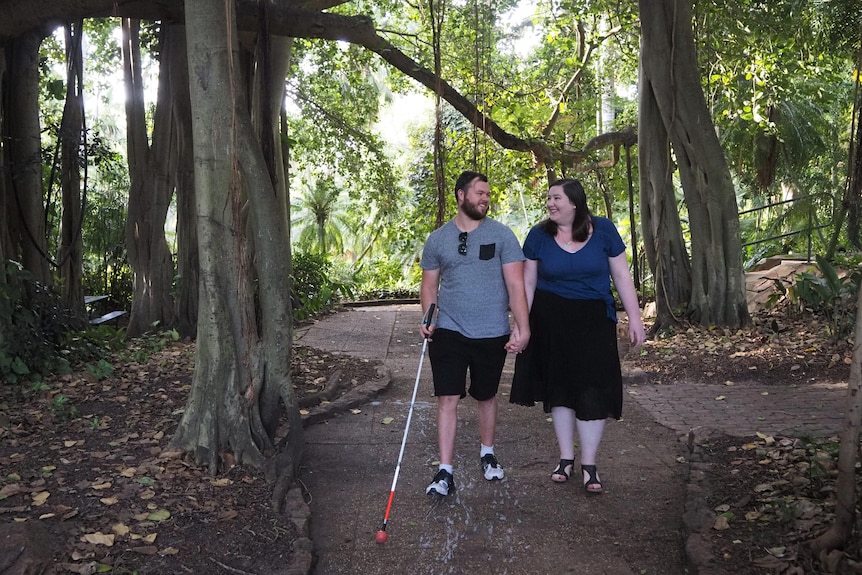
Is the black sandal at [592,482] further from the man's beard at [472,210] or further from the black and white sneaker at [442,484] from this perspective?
the man's beard at [472,210]

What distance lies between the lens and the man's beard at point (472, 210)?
4.77m

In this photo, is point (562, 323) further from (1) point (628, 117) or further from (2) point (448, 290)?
(1) point (628, 117)

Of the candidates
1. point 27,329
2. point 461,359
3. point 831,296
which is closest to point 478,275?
point 461,359

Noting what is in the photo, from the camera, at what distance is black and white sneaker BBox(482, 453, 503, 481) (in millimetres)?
5246

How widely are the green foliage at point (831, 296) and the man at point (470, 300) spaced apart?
5082 millimetres

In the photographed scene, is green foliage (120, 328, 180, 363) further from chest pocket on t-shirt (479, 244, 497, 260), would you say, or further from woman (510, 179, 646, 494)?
woman (510, 179, 646, 494)

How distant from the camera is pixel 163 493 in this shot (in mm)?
4586

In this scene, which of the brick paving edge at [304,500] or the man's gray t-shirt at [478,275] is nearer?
the brick paving edge at [304,500]

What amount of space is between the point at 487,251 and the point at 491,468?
139 centimetres

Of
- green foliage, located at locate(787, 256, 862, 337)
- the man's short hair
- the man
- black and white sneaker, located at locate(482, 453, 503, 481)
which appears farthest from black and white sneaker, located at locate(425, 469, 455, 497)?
green foliage, located at locate(787, 256, 862, 337)

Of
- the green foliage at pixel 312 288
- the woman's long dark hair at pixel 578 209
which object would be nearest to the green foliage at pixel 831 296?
the woman's long dark hair at pixel 578 209

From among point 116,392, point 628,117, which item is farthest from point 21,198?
point 628,117

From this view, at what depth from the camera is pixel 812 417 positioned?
6422 mm

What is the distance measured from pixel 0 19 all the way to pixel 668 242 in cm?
779
